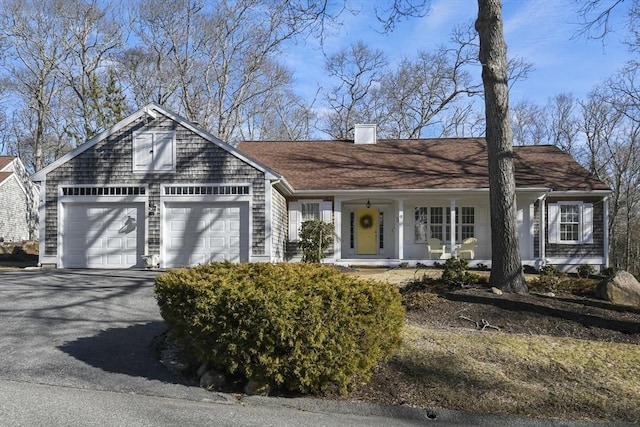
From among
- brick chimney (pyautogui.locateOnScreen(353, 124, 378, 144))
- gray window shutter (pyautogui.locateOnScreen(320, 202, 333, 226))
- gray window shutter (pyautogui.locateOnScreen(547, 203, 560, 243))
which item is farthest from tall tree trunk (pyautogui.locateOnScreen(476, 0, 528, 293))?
brick chimney (pyautogui.locateOnScreen(353, 124, 378, 144))

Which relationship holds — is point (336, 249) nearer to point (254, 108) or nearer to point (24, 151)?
point (254, 108)

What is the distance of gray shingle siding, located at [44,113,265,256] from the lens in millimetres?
16562

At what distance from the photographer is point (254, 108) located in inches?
1614

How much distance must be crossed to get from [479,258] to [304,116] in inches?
1024

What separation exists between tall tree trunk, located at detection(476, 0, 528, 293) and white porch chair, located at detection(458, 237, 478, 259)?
8507mm

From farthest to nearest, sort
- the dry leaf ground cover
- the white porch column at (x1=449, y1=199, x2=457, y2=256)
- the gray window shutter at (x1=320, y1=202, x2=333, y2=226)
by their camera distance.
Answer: the gray window shutter at (x1=320, y1=202, x2=333, y2=226) < the white porch column at (x1=449, y1=199, x2=457, y2=256) < the dry leaf ground cover

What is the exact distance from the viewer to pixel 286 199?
19297 mm

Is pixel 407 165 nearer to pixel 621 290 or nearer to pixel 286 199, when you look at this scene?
pixel 286 199

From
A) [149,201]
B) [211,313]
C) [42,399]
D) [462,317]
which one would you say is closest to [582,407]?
[462,317]

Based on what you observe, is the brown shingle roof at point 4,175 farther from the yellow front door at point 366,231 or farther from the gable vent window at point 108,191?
the yellow front door at point 366,231

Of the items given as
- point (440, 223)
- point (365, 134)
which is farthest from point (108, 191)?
point (440, 223)

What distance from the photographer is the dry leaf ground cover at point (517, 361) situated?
18.4 ft

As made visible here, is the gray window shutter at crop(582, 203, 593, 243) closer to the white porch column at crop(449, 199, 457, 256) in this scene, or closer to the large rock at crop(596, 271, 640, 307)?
the white porch column at crop(449, 199, 457, 256)

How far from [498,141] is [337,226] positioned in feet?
30.8
